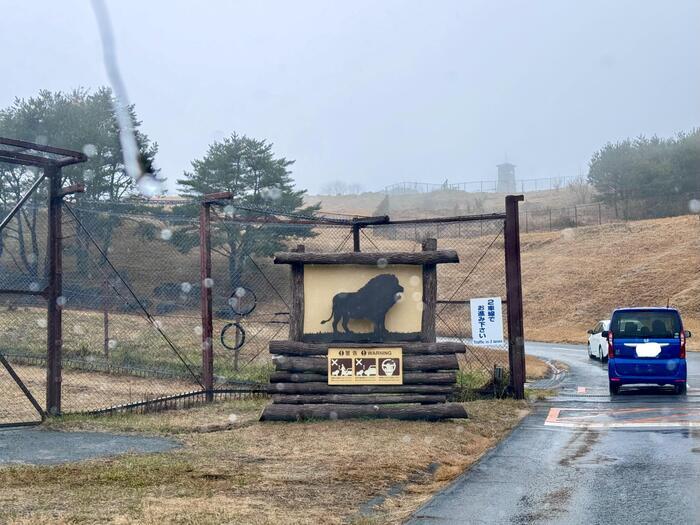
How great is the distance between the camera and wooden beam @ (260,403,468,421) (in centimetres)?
1273

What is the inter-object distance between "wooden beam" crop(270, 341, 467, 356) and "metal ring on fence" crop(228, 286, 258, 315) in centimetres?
343

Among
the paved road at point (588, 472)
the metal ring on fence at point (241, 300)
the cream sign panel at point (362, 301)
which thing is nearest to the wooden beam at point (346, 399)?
the cream sign panel at point (362, 301)

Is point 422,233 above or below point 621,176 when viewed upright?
below

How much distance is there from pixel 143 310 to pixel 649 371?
9717mm

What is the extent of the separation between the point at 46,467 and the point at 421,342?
20.0ft

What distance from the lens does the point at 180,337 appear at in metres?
26.7

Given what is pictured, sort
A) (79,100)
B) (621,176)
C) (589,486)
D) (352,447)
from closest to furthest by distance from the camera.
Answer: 1. (589,486)
2. (352,447)
3. (79,100)
4. (621,176)

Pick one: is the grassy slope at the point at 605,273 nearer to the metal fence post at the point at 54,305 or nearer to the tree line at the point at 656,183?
the tree line at the point at 656,183

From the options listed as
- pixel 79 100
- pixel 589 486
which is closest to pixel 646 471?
Result: pixel 589 486

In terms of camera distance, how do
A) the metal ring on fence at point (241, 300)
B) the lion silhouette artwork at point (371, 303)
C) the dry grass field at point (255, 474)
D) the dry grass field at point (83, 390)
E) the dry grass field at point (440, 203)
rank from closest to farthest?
the dry grass field at point (255, 474)
the lion silhouette artwork at point (371, 303)
the dry grass field at point (83, 390)
the metal ring on fence at point (241, 300)
the dry grass field at point (440, 203)

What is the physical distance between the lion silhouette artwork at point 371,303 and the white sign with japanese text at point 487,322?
324 cm

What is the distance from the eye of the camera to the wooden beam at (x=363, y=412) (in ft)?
41.8

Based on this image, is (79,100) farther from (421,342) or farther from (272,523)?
(272,523)

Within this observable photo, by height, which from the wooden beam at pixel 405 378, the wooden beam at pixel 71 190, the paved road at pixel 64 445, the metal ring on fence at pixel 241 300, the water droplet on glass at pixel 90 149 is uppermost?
the water droplet on glass at pixel 90 149
